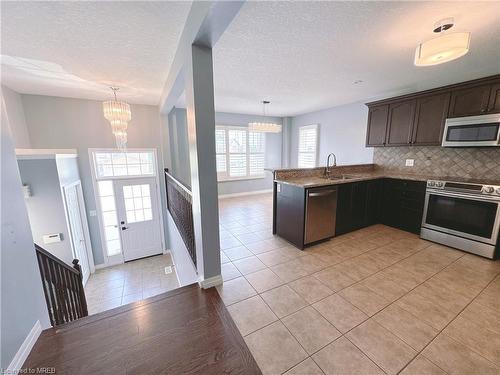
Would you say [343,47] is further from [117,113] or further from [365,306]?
[117,113]

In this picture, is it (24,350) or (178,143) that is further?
(178,143)

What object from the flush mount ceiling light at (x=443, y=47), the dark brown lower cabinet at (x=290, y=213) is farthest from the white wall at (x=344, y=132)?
the flush mount ceiling light at (x=443, y=47)

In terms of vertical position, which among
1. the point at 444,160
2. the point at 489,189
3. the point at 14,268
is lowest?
the point at 14,268

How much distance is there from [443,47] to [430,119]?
7.21 ft

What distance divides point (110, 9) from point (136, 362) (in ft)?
8.74

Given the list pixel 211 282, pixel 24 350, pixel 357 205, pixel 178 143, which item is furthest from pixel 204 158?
pixel 178 143

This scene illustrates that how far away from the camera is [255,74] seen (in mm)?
2951

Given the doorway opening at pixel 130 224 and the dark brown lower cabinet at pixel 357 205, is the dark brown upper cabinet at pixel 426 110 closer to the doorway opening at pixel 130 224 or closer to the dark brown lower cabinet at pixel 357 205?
the dark brown lower cabinet at pixel 357 205

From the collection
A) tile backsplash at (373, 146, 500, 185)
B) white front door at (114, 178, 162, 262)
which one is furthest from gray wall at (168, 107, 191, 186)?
tile backsplash at (373, 146, 500, 185)

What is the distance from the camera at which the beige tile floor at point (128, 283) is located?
155 inches

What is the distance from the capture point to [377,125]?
4.01m

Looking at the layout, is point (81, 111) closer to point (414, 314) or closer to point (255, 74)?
point (255, 74)

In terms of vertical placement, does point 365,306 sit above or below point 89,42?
below

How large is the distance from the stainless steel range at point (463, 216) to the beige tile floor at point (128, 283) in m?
4.94
